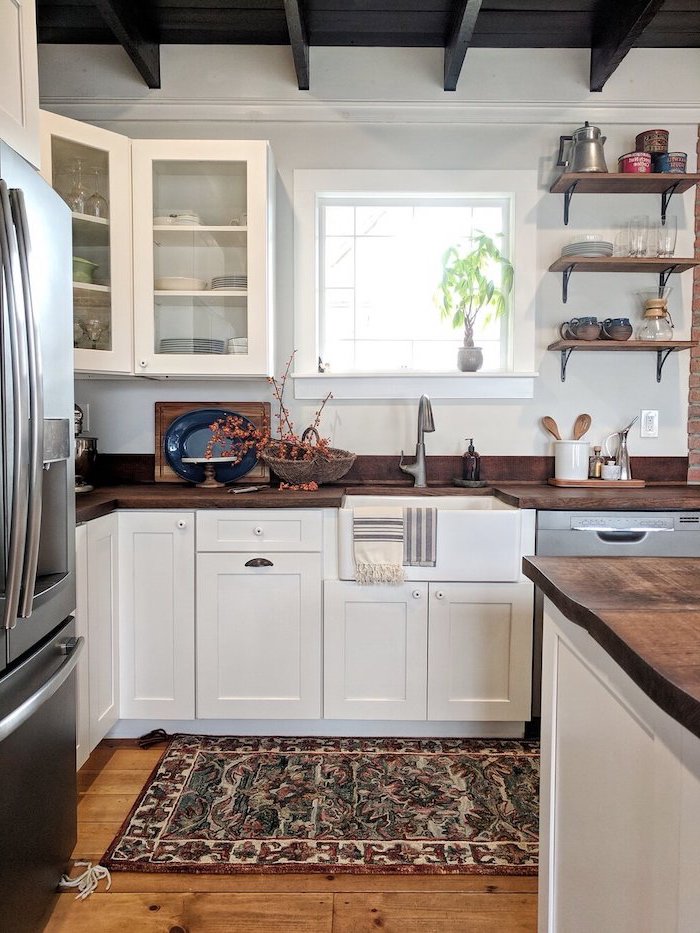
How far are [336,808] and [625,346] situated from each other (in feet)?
6.96

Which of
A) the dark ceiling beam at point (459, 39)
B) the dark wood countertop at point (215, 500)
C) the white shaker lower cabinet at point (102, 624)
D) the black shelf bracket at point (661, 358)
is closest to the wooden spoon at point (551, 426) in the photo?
the black shelf bracket at point (661, 358)

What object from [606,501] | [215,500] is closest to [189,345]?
[215,500]

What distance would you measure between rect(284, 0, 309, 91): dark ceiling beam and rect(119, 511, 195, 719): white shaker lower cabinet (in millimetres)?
1864

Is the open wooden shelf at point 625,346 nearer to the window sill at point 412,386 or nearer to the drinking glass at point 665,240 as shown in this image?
the window sill at point 412,386

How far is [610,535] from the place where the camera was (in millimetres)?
2328

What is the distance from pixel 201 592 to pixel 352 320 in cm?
143

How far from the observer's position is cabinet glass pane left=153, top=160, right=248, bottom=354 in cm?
257

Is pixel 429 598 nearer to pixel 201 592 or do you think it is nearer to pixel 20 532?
pixel 201 592

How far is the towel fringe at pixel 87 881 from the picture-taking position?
63.8 inches

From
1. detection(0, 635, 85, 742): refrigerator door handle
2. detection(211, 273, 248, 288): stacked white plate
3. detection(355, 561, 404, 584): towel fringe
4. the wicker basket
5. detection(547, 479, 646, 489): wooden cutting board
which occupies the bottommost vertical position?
detection(0, 635, 85, 742): refrigerator door handle

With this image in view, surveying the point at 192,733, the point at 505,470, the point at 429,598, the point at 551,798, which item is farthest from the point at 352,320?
the point at 551,798

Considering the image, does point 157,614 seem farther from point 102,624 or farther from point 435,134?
point 435,134

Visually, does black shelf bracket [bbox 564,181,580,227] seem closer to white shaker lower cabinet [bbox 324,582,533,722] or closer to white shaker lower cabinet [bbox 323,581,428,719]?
white shaker lower cabinet [bbox 324,582,533,722]

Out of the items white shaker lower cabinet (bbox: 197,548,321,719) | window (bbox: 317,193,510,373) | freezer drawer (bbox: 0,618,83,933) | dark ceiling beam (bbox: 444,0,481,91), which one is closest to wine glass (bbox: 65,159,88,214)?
window (bbox: 317,193,510,373)
